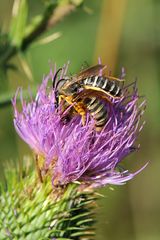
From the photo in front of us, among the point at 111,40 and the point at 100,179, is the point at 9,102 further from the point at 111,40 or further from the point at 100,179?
the point at 111,40

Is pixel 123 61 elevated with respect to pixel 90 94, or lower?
elevated

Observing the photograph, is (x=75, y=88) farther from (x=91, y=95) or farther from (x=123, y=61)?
(x=123, y=61)

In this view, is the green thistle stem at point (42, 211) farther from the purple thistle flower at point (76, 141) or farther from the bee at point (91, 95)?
the bee at point (91, 95)

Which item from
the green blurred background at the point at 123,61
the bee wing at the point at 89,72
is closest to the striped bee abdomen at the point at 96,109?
the bee wing at the point at 89,72

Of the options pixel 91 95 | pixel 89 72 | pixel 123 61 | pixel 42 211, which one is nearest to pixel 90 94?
pixel 91 95

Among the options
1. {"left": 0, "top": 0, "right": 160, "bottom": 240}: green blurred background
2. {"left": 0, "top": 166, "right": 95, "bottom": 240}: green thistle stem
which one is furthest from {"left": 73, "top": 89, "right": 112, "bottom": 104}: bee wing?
{"left": 0, "top": 0, "right": 160, "bottom": 240}: green blurred background

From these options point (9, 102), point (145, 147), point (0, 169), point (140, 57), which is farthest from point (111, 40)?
point (9, 102)

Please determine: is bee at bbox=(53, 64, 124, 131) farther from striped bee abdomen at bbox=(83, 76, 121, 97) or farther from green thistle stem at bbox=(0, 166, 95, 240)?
green thistle stem at bbox=(0, 166, 95, 240)
